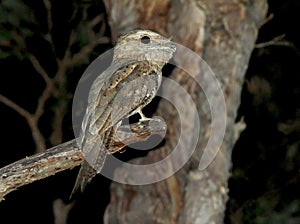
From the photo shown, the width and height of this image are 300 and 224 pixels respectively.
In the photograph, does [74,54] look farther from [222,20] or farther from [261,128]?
[222,20]

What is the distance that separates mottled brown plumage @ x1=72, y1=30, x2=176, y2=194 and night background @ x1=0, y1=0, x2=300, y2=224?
22.9 feet

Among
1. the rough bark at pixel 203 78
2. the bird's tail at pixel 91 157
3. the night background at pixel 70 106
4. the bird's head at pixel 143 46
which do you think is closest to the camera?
the bird's tail at pixel 91 157

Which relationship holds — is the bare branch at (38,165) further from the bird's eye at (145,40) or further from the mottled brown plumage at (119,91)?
the bird's eye at (145,40)

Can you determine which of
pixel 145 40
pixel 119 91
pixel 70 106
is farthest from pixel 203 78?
pixel 70 106

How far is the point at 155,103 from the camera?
25.6 feet

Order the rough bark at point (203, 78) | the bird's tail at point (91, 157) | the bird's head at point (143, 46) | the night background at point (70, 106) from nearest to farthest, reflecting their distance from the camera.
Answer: the bird's tail at point (91, 157)
the bird's head at point (143, 46)
the rough bark at point (203, 78)
the night background at point (70, 106)

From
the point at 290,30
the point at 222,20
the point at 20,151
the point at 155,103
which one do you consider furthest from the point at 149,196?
the point at 290,30

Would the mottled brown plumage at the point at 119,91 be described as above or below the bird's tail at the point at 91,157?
above

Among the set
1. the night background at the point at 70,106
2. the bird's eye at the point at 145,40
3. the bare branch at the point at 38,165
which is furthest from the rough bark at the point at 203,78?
the night background at the point at 70,106

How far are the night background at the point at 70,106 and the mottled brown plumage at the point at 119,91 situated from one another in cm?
698

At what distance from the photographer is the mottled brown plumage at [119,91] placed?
177 inches

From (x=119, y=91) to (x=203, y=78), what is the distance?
282cm

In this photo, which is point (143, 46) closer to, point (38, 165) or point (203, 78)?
point (38, 165)

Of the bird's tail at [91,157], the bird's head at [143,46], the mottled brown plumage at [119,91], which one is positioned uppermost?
the bird's head at [143,46]
